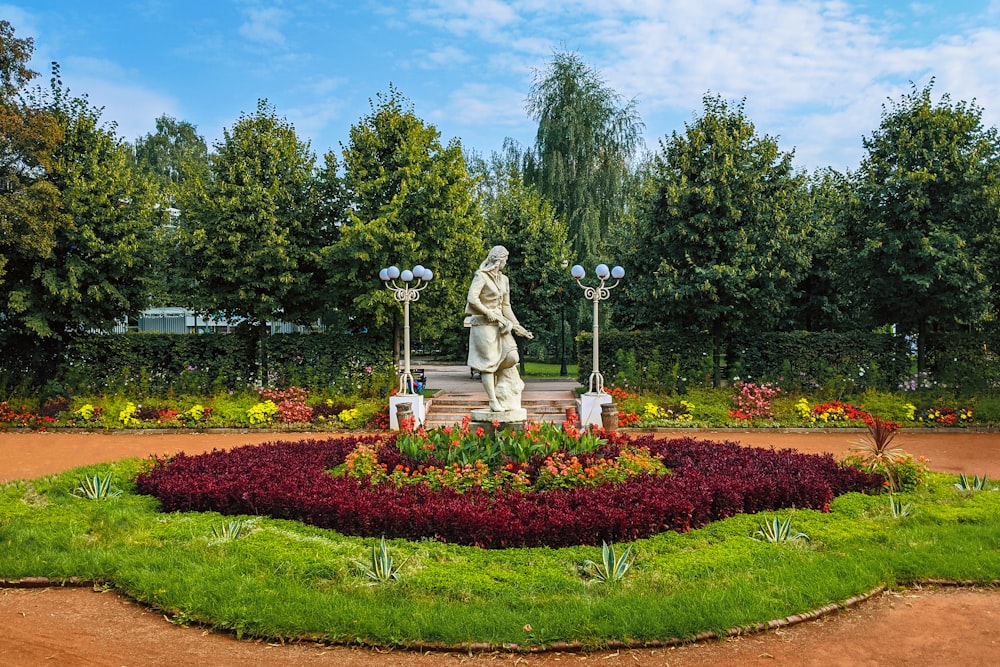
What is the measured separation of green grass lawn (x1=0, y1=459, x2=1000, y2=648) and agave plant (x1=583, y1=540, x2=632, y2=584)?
0.09 meters

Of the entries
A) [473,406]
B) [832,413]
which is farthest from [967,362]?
→ [473,406]

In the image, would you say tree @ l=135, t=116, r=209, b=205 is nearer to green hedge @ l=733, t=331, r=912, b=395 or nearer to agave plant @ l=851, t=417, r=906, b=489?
green hedge @ l=733, t=331, r=912, b=395

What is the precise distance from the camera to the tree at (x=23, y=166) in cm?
1393

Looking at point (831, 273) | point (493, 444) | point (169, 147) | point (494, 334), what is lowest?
point (493, 444)

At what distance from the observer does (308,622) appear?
15.4 feet

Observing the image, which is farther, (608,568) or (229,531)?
(229,531)

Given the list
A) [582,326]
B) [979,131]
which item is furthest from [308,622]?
[582,326]

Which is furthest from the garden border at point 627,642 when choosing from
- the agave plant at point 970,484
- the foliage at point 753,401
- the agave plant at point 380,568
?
the foliage at point 753,401

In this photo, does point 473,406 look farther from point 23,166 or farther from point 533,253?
point 23,166

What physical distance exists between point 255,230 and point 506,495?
1139 cm

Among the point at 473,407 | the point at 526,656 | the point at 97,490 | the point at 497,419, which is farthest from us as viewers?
the point at 473,407

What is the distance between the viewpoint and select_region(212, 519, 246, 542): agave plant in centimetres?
641

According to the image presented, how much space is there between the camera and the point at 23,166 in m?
15.0

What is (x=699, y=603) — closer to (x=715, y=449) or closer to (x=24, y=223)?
(x=715, y=449)
